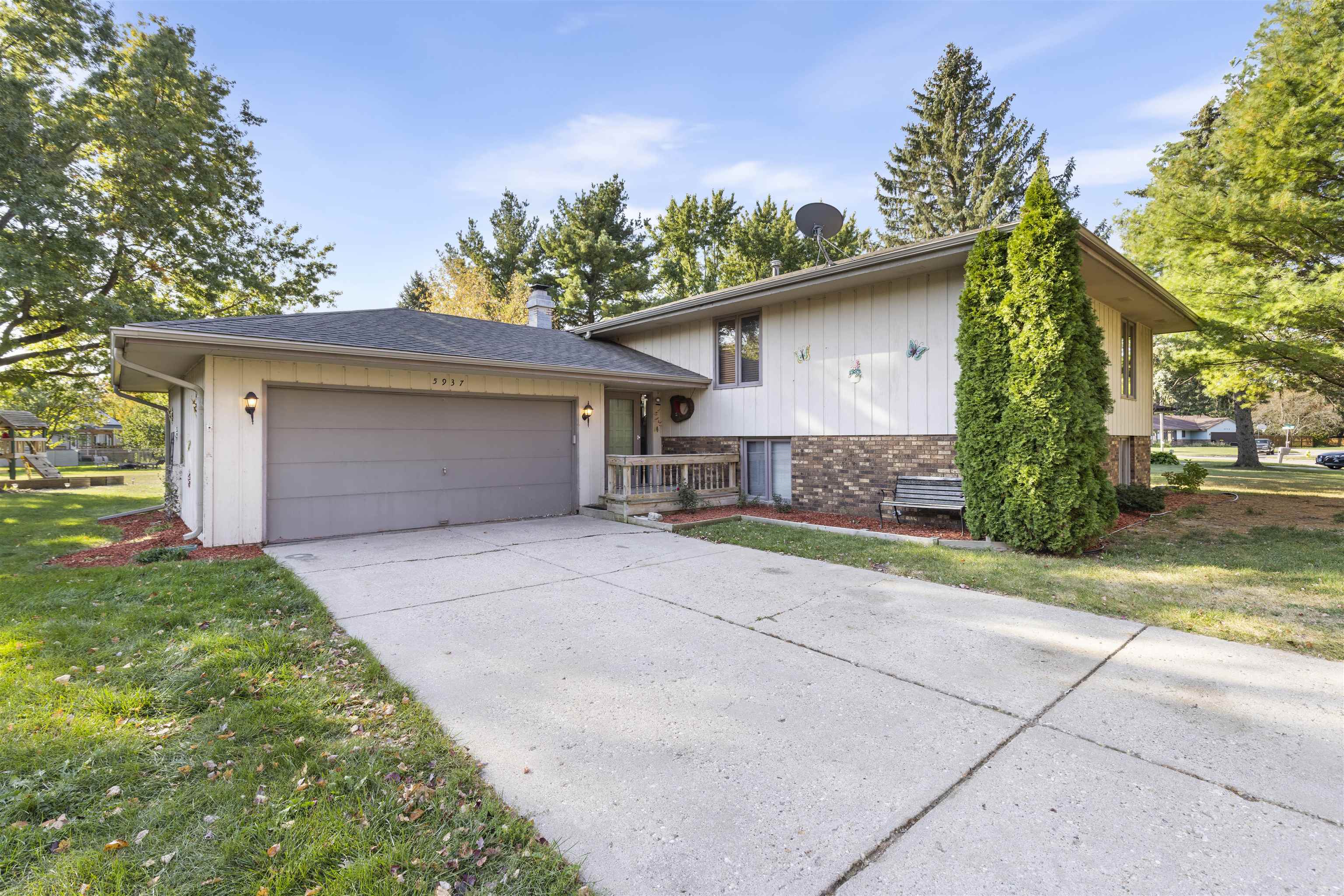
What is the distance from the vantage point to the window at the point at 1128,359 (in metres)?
10.3

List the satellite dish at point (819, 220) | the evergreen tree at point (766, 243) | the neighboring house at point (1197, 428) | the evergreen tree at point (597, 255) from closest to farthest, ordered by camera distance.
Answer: the satellite dish at point (819, 220) → the evergreen tree at point (766, 243) → the evergreen tree at point (597, 255) → the neighboring house at point (1197, 428)

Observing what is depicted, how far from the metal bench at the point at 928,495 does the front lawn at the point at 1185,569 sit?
98 cm

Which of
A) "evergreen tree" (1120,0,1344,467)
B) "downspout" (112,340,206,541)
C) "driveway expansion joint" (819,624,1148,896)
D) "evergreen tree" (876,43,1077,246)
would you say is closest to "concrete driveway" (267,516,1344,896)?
"driveway expansion joint" (819,624,1148,896)

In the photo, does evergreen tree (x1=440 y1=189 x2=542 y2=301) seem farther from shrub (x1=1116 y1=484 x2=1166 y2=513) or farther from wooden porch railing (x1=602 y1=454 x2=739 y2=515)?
shrub (x1=1116 y1=484 x2=1166 y2=513)

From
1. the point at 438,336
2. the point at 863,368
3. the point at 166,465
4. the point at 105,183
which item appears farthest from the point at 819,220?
the point at 105,183

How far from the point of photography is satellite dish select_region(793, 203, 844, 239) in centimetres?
893

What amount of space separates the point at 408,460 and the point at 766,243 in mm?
18872

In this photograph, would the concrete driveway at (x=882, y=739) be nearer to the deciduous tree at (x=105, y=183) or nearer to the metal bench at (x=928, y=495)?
the metal bench at (x=928, y=495)

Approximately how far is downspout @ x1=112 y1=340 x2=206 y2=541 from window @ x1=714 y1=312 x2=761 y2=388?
26.3 ft

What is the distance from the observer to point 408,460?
866cm

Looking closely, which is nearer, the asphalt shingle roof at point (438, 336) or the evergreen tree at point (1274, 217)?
the asphalt shingle roof at point (438, 336)

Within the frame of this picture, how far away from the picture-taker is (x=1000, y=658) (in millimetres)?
3672

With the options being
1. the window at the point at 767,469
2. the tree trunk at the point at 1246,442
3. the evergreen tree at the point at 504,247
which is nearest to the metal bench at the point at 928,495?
the window at the point at 767,469

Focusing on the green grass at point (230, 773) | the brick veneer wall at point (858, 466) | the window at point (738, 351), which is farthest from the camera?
the window at point (738, 351)
